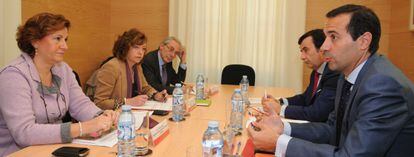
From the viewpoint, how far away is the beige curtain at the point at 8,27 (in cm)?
331

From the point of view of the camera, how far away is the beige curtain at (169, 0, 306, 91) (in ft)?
17.0

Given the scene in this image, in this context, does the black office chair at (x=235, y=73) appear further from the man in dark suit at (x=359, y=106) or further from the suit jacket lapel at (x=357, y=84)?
the suit jacket lapel at (x=357, y=84)

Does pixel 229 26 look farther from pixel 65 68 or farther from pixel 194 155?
pixel 194 155

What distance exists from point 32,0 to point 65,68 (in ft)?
6.00

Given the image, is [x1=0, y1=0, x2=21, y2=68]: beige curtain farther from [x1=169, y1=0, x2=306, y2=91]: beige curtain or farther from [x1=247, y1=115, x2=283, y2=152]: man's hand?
[x1=247, y1=115, x2=283, y2=152]: man's hand

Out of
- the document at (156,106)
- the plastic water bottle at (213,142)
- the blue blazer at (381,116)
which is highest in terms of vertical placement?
the blue blazer at (381,116)

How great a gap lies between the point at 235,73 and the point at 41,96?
325cm

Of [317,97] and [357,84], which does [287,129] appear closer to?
[357,84]

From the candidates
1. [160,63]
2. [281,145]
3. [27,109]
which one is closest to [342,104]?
[281,145]

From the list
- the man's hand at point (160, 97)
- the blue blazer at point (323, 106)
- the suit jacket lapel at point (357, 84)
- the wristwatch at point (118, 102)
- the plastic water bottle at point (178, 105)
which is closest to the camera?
the suit jacket lapel at point (357, 84)

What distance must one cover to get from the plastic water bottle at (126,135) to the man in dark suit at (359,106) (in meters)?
0.63

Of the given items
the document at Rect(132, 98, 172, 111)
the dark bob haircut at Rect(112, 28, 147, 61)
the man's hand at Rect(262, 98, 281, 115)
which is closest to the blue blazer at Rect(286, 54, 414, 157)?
the man's hand at Rect(262, 98, 281, 115)

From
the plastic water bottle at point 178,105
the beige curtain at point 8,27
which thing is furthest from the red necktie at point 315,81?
the beige curtain at point 8,27

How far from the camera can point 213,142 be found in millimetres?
1498
